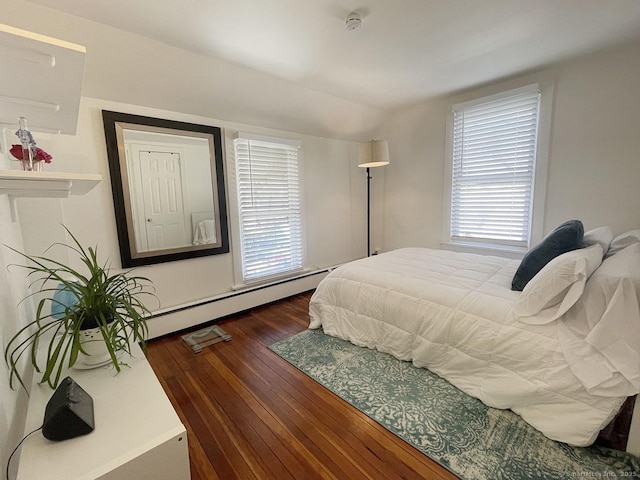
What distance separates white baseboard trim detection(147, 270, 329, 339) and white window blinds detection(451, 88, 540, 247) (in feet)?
7.39

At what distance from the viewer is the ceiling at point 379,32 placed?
1.76 m

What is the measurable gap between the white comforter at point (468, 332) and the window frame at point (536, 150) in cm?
72

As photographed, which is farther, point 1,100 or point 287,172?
point 287,172

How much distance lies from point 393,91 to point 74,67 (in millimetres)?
3166

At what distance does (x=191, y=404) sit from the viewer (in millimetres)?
1783

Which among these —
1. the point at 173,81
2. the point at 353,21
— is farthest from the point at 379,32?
the point at 173,81

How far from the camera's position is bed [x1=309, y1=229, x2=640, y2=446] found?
1.30 m

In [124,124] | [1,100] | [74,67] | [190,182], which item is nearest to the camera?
[74,67]

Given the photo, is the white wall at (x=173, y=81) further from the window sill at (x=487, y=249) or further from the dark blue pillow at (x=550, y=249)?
the dark blue pillow at (x=550, y=249)

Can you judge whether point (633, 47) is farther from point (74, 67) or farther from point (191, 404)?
point (191, 404)

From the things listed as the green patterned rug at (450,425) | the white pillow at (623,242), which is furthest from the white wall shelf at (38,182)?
the white pillow at (623,242)

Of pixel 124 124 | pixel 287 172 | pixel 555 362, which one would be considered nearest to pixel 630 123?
pixel 555 362

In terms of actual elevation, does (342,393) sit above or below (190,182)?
below

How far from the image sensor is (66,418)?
0.89 meters
